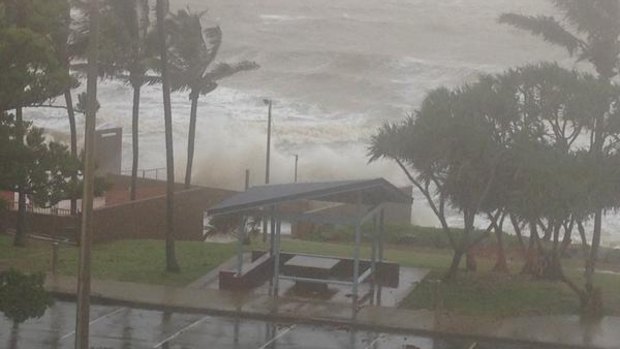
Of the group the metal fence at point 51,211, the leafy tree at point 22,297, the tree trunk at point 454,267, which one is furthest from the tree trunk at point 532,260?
the leafy tree at point 22,297

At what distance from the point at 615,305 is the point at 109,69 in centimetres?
1690

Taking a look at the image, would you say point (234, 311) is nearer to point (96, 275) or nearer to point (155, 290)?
point (155, 290)

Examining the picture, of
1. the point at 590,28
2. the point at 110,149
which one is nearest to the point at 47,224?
the point at 590,28

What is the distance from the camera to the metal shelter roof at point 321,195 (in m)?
23.6

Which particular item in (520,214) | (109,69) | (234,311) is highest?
(109,69)

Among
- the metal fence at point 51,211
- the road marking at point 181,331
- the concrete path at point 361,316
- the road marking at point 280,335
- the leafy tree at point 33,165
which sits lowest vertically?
the road marking at point 181,331

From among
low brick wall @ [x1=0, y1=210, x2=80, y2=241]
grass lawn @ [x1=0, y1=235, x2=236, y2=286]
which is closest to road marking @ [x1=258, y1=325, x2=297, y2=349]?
grass lawn @ [x1=0, y1=235, x2=236, y2=286]

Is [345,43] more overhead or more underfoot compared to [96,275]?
more overhead

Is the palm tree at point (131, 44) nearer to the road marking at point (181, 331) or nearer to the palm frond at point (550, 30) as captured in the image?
the palm frond at point (550, 30)

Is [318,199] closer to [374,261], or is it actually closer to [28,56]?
[374,261]

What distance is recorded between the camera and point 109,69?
116 feet

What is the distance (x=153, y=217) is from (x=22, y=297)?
56.6ft

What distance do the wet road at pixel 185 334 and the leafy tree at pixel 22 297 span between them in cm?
173

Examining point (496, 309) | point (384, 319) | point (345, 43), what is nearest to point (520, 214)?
point (496, 309)
